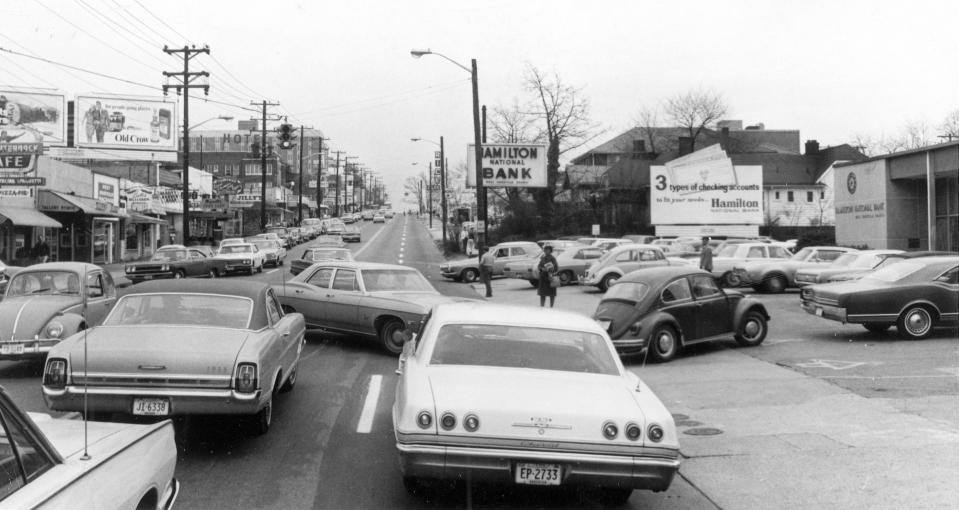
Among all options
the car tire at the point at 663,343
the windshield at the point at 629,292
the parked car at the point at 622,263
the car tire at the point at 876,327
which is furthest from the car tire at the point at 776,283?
the car tire at the point at 663,343

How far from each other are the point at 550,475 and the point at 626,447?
0.52 m

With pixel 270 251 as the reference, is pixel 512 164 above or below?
above

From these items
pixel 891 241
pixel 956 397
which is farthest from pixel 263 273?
pixel 956 397

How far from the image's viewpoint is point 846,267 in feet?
77.2

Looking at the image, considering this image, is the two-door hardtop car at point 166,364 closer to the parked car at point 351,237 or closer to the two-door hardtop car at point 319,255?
the two-door hardtop car at point 319,255

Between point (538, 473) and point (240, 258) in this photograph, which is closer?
point (538, 473)

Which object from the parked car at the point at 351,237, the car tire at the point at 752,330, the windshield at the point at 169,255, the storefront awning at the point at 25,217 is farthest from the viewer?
the parked car at the point at 351,237

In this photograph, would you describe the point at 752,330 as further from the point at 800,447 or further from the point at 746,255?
the point at 746,255

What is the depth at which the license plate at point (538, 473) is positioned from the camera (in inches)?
210

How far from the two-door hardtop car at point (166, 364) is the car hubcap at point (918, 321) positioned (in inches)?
431

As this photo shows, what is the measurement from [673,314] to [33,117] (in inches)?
1901

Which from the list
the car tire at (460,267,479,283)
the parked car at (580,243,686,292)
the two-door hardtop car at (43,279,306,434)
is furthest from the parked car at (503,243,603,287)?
the two-door hardtop car at (43,279,306,434)

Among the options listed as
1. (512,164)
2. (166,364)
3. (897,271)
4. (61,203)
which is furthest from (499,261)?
(166,364)

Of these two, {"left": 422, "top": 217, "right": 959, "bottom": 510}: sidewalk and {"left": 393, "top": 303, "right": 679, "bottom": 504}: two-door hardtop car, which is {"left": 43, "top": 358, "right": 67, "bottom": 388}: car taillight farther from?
{"left": 422, "top": 217, "right": 959, "bottom": 510}: sidewalk
